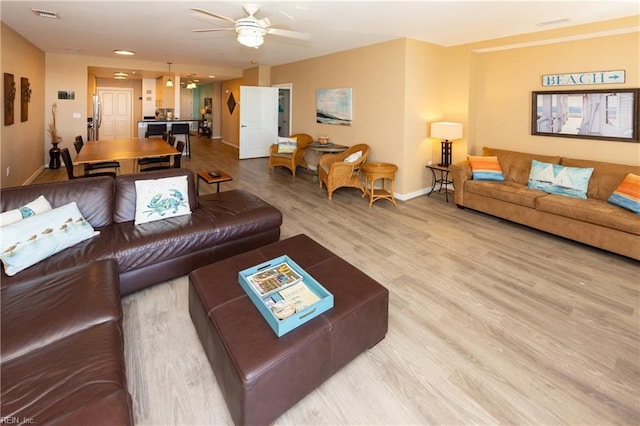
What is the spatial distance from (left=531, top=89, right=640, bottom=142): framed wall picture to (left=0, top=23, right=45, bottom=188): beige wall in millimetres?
7703

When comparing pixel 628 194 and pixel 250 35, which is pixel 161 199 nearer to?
pixel 250 35

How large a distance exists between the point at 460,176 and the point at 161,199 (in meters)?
4.01

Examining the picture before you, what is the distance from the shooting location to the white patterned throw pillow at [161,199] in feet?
9.61

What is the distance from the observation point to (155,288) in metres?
2.74

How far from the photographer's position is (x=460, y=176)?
4.87m

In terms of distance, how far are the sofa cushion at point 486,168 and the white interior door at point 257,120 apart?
5.87 m

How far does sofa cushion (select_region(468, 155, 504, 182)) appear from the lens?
15.7ft

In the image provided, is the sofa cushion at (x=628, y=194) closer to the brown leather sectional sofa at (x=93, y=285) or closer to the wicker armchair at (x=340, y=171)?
the wicker armchair at (x=340, y=171)

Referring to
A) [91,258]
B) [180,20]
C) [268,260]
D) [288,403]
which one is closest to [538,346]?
[288,403]

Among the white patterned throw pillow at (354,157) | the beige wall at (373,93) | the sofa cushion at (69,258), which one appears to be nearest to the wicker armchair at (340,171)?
the white patterned throw pillow at (354,157)

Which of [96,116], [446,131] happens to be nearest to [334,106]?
[446,131]

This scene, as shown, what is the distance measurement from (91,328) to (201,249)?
4.24 ft

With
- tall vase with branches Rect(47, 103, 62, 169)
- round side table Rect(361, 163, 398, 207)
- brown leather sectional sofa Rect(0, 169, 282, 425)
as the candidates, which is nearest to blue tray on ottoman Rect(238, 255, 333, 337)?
brown leather sectional sofa Rect(0, 169, 282, 425)

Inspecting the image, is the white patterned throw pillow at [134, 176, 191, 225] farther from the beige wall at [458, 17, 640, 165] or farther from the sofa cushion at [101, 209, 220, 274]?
the beige wall at [458, 17, 640, 165]
